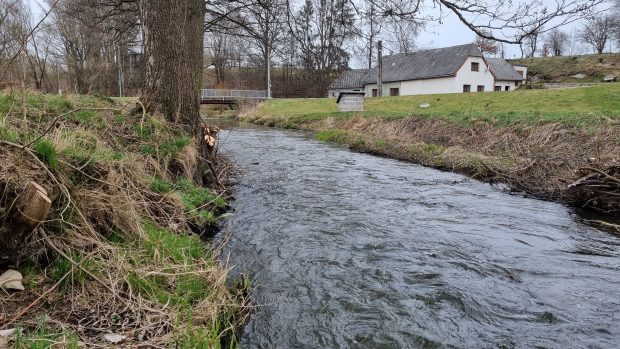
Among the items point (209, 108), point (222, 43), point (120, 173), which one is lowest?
point (120, 173)

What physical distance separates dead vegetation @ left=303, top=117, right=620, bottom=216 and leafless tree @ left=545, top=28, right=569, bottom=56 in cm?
7212

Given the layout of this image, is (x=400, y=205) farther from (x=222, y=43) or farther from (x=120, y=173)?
(x=222, y=43)

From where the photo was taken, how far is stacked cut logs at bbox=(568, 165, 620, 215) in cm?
738

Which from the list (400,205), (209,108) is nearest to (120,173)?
(400,205)

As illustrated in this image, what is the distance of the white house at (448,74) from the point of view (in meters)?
46.6

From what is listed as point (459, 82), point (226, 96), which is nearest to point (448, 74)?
point (459, 82)

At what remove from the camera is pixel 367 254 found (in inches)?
211

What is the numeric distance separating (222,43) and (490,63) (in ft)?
117

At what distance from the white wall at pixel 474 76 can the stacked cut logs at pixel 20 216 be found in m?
47.6

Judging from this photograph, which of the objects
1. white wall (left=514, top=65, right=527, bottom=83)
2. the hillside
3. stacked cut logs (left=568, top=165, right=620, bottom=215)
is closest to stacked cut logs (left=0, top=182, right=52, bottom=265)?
stacked cut logs (left=568, top=165, right=620, bottom=215)

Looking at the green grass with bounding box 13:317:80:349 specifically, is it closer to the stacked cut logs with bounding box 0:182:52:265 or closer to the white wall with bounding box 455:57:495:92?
the stacked cut logs with bounding box 0:182:52:265

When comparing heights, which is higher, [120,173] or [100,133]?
[100,133]

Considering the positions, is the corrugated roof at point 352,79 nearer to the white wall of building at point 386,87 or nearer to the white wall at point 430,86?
the white wall of building at point 386,87

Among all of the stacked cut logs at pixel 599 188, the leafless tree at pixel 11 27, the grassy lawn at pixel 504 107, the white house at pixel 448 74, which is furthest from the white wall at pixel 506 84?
the leafless tree at pixel 11 27
